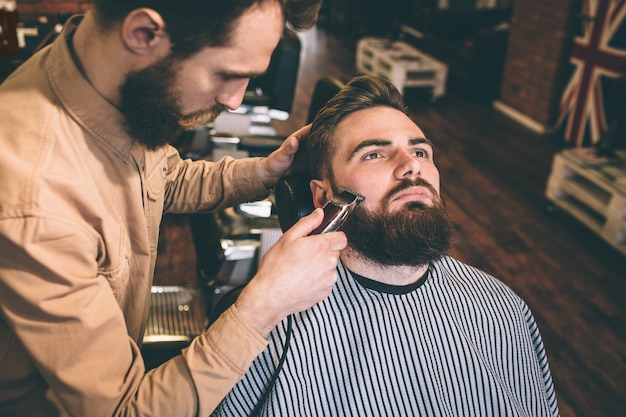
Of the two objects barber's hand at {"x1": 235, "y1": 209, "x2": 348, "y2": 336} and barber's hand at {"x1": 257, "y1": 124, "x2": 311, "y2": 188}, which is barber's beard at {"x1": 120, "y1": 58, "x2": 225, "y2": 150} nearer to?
barber's hand at {"x1": 235, "y1": 209, "x2": 348, "y2": 336}

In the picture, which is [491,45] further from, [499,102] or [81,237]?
[81,237]

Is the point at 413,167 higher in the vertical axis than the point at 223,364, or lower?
higher

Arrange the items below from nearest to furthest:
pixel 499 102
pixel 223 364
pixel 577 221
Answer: pixel 223 364 < pixel 577 221 < pixel 499 102

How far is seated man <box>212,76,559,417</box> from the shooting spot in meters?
1.25

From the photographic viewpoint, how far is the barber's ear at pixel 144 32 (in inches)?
33.8

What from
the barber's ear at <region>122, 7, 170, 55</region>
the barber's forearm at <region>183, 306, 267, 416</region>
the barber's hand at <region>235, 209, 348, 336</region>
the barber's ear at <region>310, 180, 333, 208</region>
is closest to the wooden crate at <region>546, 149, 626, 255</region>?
the barber's ear at <region>310, 180, 333, 208</region>

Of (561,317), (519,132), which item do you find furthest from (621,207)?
(519,132)

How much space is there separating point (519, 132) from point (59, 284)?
4.75 meters

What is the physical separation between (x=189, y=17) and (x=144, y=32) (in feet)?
0.25

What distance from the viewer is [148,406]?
3.08 ft

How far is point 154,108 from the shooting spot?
3.13 feet

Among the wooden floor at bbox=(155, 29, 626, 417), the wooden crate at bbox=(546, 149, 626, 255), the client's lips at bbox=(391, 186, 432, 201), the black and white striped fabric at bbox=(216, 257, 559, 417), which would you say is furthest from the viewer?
the wooden crate at bbox=(546, 149, 626, 255)

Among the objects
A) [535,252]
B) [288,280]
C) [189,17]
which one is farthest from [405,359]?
[535,252]

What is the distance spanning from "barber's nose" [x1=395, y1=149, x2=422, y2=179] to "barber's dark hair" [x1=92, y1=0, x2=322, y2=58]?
59 centimetres
